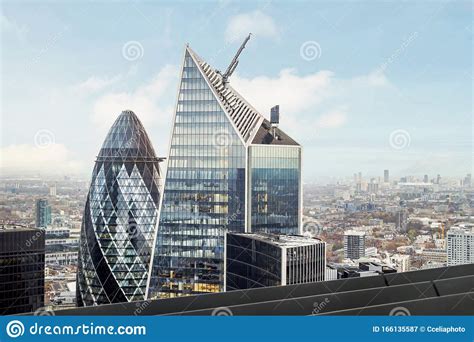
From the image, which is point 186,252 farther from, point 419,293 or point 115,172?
point 419,293

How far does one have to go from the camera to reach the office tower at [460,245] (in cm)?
1404

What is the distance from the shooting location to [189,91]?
65.5 feet

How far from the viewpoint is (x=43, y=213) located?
1769 centimetres

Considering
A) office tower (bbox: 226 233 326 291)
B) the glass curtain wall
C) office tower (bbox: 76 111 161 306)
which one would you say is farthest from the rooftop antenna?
office tower (bbox: 226 233 326 291)

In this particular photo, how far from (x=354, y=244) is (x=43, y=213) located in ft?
29.8

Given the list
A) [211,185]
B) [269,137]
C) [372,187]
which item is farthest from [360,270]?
[269,137]

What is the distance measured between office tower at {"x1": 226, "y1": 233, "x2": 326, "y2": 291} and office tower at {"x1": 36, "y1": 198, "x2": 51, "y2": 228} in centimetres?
619

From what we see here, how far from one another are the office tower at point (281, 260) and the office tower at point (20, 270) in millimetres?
7218

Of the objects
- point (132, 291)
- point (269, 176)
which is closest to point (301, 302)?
point (269, 176)

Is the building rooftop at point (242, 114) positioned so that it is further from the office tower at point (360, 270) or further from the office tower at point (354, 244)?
the office tower at point (360, 270)

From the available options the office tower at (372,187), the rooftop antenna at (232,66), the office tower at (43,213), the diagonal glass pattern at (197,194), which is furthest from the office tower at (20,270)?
the office tower at (372,187)

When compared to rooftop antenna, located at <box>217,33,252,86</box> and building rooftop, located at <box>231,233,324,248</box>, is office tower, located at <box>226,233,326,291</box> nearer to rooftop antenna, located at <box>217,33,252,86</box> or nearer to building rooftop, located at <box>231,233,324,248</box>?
building rooftop, located at <box>231,233,324,248</box>

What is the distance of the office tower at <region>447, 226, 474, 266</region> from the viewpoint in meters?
14.0

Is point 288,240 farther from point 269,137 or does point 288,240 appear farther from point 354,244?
point 269,137
